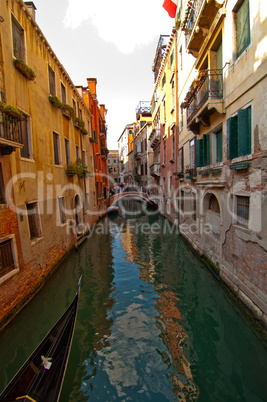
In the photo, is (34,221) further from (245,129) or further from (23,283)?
(245,129)

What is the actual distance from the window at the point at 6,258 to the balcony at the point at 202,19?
8.19 meters

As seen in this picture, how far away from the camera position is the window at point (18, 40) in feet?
20.3

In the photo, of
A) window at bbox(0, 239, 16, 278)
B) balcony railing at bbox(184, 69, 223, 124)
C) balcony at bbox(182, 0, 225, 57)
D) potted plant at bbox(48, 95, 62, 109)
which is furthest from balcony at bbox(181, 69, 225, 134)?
window at bbox(0, 239, 16, 278)

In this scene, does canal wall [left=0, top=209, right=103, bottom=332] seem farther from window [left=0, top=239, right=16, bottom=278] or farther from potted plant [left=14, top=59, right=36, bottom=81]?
potted plant [left=14, top=59, right=36, bottom=81]

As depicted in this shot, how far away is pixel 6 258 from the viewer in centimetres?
514

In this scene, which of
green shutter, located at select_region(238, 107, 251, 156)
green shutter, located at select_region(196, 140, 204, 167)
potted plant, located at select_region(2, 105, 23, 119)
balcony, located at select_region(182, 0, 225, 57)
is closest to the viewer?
potted plant, located at select_region(2, 105, 23, 119)

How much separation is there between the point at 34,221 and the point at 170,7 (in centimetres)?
1340

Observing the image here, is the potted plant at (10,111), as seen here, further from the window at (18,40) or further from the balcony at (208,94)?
the balcony at (208,94)

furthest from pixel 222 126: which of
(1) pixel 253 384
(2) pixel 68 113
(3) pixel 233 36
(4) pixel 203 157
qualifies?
(2) pixel 68 113

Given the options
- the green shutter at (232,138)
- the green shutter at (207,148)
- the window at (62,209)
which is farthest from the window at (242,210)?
the window at (62,209)

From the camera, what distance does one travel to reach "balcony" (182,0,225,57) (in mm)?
6416

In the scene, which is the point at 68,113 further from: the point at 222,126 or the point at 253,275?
the point at 253,275

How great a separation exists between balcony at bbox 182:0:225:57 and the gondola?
28.4 feet

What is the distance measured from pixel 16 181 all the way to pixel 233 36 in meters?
6.78
